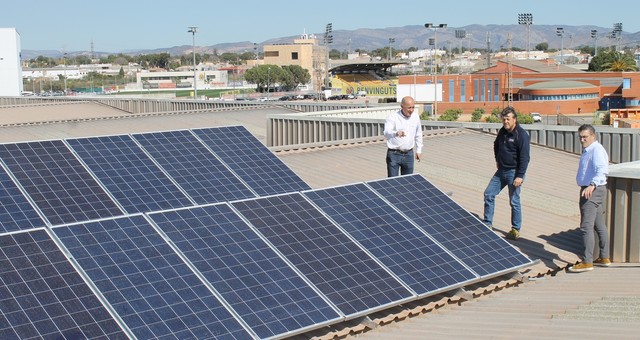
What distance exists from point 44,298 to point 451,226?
5065 millimetres

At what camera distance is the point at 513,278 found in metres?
9.91

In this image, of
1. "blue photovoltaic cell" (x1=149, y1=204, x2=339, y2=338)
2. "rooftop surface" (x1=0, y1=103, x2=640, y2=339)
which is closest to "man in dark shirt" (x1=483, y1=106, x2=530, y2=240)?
"rooftop surface" (x1=0, y1=103, x2=640, y2=339)

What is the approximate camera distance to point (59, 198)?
11.6m

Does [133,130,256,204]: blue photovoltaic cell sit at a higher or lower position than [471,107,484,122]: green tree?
higher

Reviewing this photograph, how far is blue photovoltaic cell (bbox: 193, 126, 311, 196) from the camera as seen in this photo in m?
13.2

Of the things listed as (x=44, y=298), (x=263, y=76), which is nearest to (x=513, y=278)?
(x=44, y=298)

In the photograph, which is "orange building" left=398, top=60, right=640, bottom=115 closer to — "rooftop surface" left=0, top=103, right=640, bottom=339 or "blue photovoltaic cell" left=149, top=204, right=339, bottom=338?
"rooftop surface" left=0, top=103, right=640, bottom=339

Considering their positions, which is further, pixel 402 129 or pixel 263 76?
pixel 263 76

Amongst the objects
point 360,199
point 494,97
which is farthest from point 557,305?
point 494,97

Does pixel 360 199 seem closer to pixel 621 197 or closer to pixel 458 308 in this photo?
pixel 458 308

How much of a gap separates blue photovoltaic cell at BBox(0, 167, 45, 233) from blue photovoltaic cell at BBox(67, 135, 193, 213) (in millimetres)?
1301

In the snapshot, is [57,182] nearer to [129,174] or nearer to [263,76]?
[129,174]

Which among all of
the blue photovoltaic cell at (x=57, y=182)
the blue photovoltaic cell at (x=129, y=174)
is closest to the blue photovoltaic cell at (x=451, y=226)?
the blue photovoltaic cell at (x=129, y=174)

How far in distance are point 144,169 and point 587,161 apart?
6.58 m
